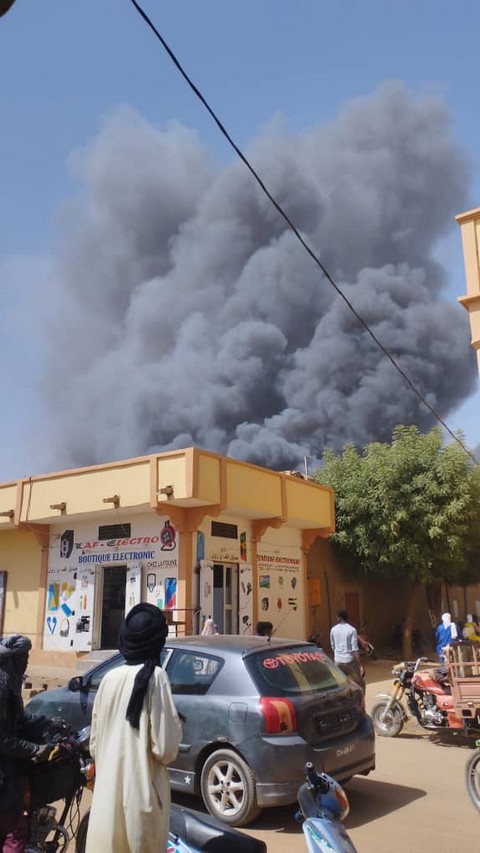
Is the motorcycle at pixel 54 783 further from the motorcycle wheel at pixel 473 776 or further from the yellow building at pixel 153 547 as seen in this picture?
the yellow building at pixel 153 547

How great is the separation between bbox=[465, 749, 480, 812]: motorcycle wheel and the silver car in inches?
30.2

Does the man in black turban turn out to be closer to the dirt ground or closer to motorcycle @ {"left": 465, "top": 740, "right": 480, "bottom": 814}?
the dirt ground

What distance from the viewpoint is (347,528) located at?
2000cm

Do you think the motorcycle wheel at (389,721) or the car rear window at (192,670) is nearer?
the car rear window at (192,670)

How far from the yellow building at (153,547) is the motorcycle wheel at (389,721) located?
5.98 m

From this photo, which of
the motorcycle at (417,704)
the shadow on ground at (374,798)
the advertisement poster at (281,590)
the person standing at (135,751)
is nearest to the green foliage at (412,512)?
the advertisement poster at (281,590)

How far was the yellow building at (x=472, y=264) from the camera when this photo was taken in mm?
10453

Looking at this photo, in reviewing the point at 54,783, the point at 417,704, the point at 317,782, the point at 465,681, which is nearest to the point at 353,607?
the point at 417,704

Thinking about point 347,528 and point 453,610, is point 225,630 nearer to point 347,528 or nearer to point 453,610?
point 347,528

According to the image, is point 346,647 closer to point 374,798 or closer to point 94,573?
point 374,798

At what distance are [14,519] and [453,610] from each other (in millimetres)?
16131

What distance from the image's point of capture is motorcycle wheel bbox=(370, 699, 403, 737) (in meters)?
8.88

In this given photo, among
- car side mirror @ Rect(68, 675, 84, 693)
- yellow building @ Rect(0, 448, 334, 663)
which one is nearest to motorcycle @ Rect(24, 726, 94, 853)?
car side mirror @ Rect(68, 675, 84, 693)

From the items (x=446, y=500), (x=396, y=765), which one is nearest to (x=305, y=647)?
(x=396, y=765)
